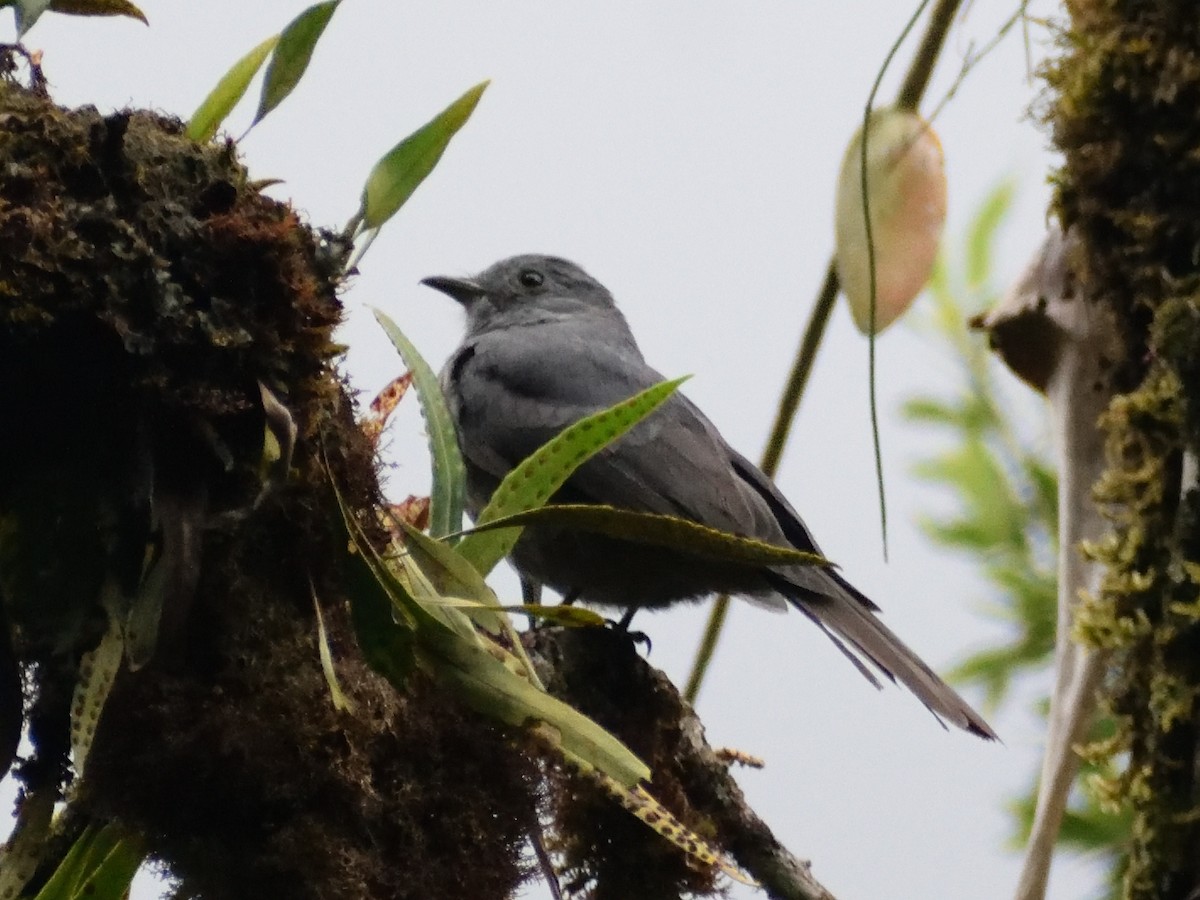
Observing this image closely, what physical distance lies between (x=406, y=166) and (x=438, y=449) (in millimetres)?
411

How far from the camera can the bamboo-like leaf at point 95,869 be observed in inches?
65.7

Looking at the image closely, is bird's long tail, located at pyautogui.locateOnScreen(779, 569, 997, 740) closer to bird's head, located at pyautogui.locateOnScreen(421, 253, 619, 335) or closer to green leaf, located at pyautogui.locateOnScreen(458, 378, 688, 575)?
green leaf, located at pyautogui.locateOnScreen(458, 378, 688, 575)

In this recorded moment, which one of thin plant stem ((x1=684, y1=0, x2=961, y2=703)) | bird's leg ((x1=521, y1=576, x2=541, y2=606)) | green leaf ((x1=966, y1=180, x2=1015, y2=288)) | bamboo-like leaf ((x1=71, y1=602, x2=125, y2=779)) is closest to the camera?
bamboo-like leaf ((x1=71, y1=602, x2=125, y2=779))

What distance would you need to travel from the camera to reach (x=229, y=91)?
6.47 feet

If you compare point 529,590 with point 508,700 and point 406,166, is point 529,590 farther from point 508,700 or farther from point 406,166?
point 508,700

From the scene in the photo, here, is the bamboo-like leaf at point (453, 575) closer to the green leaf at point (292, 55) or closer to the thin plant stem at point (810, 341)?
the green leaf at point (292, 55)

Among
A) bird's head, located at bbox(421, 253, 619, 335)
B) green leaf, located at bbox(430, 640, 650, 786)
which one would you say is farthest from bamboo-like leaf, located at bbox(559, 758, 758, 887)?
bird's head, located at bbox(421, 253, 619, 335)

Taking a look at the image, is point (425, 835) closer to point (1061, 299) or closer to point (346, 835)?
point (346, 835)

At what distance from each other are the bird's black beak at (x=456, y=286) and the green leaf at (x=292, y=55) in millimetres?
2285

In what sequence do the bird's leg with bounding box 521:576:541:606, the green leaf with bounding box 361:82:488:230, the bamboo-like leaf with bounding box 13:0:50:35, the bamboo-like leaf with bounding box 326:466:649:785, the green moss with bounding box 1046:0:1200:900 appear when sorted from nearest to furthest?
1. the bamboo-like leaf with bounding box 326:466:649:785
2. the bamboo-like leaf with bounding box 13:0:50:35
3. the green leaf with bounding box 361:82:488:230
4. the green moss with bounding box 1046:0:1200:900
5. the bird's leg with bounding box 521:576:541:606

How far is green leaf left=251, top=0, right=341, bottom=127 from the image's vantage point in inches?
73.1

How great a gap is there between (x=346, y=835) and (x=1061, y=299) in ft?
5.24

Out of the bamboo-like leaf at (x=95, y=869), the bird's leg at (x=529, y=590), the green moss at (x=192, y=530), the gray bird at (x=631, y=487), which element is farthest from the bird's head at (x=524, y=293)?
the bamboo-like leaf at (x=95, y=869)

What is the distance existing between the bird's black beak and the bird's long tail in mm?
1555
